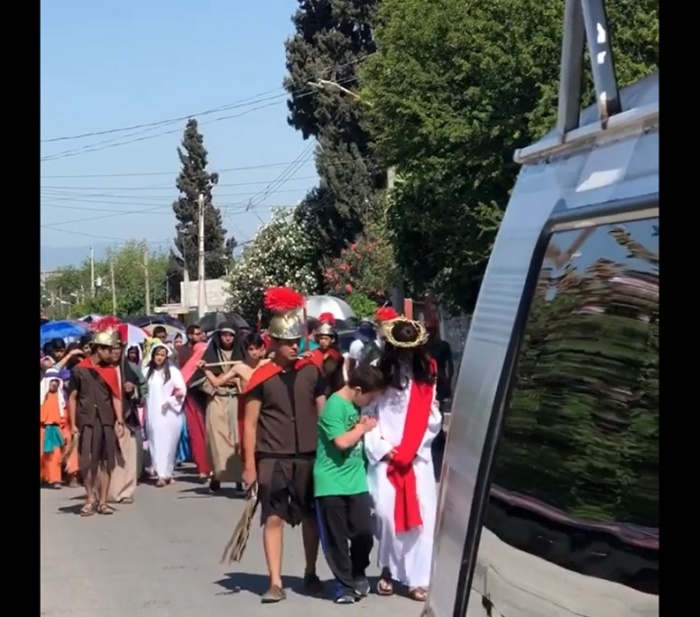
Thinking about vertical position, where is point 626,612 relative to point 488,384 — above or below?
below

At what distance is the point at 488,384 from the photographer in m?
2.28

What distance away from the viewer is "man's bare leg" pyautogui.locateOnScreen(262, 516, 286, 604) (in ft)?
29.2

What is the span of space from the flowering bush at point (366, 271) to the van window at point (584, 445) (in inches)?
1616

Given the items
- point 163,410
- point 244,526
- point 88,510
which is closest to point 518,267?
point 244,526

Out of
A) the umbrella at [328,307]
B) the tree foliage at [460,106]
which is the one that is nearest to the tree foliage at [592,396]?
the tree foliage at [460,106]

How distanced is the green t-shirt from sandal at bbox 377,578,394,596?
0.67 m

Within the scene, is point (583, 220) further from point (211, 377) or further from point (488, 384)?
point (211, 377)

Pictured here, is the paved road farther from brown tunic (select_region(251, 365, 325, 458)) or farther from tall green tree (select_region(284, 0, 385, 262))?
tall green tree (select_region(284, 0, 385, 262))

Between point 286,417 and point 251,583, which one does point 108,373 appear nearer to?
point 251,583

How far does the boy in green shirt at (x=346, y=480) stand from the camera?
862 centimetres

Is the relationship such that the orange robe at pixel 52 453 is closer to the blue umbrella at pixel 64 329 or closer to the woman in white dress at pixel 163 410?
the woman in white dress at pixel 163 410
